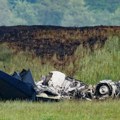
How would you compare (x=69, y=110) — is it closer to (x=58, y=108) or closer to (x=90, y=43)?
(x=58, y=108)

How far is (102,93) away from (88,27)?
15147mm

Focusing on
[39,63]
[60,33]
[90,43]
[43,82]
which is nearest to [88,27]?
[60,33]

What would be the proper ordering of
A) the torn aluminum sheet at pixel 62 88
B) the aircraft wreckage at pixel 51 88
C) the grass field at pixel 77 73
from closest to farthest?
the grass field at pixel 77 73 → the aircraft wreckage at pixel 51 88 → the torn aluminum sheet at pixel 62 88

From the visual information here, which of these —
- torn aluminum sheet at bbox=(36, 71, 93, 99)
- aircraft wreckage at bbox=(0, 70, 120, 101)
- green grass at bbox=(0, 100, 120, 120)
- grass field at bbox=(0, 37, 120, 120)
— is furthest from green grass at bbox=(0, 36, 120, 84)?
green grass at bbox=(0, 100, 120, 120)

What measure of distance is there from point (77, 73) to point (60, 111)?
1224cm

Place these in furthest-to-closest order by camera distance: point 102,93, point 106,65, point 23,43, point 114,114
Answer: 1. point 23,43
2. point 106,65
3. point 102,93
4. point 114,114

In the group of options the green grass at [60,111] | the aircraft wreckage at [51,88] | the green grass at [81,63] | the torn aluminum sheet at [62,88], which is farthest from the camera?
the green grass at [81,63]

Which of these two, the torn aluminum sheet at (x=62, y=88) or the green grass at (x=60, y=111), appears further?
the torn aluminum sheet at (x=62, y=88)

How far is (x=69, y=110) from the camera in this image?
15562 mm

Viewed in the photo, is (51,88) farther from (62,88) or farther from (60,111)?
(60,111)

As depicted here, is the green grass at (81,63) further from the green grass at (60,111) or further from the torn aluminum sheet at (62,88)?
the green grass at (60,111)

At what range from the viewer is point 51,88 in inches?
854

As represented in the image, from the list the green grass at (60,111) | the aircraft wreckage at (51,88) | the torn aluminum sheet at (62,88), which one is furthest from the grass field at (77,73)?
the torn aluminum sheet at (62,88)

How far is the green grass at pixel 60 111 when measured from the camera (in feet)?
45.2
